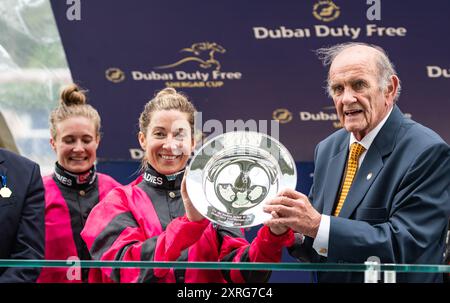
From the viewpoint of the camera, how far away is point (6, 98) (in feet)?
16.0

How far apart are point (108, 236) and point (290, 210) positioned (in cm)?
→ 65

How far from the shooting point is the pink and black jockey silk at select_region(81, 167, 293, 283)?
7.38 feet

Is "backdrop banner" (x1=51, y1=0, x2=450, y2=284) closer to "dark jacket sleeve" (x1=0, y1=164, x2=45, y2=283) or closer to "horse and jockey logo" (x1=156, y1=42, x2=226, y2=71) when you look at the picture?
"horse and jockey logo" (x1=156, y1=42, x2=226, y2=71)

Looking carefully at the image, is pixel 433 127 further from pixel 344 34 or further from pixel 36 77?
pixel 36 77

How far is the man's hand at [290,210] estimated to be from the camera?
91.6 inches

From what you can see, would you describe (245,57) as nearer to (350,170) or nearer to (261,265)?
(350,170)

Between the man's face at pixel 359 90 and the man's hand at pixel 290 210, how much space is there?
Answer: 1.43 feet

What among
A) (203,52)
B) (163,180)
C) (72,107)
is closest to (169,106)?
(163,180)

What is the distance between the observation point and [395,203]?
A: 96.7 inches

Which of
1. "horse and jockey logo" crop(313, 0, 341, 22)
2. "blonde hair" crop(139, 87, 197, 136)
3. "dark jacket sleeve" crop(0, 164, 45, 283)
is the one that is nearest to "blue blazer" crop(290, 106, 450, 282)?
"blonde hair" crop(139, 87, 197, 136)

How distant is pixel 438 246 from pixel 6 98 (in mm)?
3069
